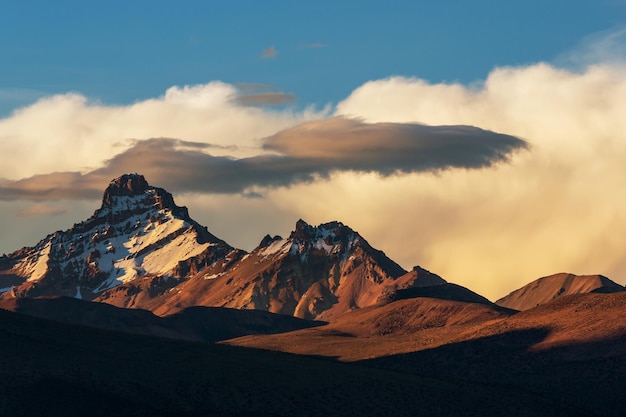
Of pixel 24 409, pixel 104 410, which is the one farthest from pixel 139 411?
pixel 24 409

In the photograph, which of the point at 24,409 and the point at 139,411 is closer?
the point at 24,409

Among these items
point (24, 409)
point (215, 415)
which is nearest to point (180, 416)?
point (215, 415)

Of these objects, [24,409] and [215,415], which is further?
[215,415]

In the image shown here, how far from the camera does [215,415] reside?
200m

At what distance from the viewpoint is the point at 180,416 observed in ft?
642

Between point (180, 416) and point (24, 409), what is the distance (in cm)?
2326

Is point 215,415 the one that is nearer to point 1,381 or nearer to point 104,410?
point 104,410

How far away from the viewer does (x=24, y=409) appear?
612 ft

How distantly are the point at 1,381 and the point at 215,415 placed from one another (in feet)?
106

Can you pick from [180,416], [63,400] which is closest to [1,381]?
[63,400]

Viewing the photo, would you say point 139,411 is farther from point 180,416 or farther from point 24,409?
point 24,409

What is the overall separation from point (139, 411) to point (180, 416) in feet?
24.7

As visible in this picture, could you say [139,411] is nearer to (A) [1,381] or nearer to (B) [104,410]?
(B) [104,410]

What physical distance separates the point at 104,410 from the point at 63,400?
6.29 m
